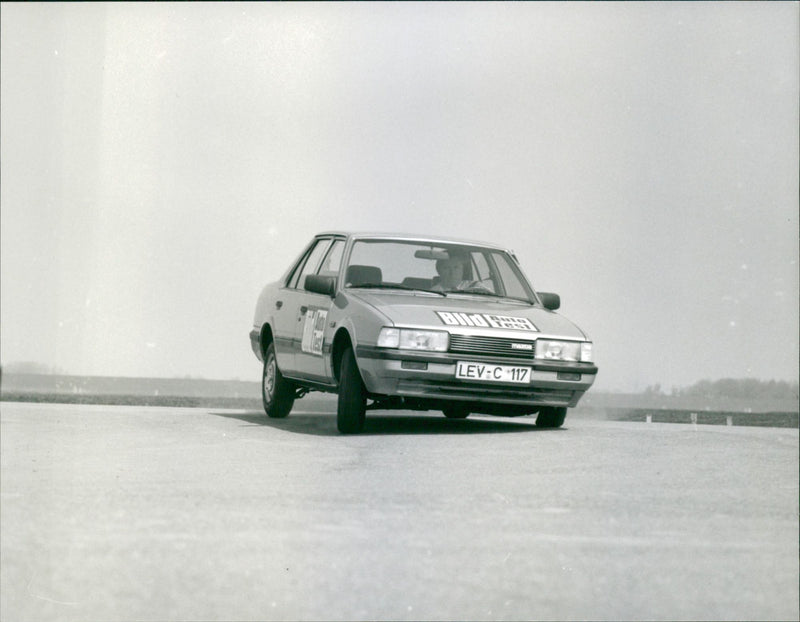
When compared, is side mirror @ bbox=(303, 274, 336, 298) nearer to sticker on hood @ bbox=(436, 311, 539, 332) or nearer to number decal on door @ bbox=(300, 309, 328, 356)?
number decal on door @ bbox=(300, 309, 328, 356)

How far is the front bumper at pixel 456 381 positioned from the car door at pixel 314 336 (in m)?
0.18

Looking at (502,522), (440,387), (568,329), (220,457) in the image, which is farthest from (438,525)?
(220,457)

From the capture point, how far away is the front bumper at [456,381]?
4320 millimetres

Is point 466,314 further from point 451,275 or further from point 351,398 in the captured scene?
point 351,398

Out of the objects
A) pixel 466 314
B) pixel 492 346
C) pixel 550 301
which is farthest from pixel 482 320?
pixel 550 301

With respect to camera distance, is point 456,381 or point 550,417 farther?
point 550,417

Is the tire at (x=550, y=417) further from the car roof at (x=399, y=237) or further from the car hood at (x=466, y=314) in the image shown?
the car roof at (x=399, y=237)

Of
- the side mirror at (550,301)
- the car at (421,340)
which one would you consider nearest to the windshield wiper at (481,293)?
the car at (421,340)

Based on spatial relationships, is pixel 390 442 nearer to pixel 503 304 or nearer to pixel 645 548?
pixel 503 304

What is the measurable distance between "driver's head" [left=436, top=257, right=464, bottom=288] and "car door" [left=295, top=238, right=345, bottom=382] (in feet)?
1.51

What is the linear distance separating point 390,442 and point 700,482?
152 centimetres

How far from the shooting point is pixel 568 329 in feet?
15.6

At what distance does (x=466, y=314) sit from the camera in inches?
199

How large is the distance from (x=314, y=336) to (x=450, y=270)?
2.35 ft
